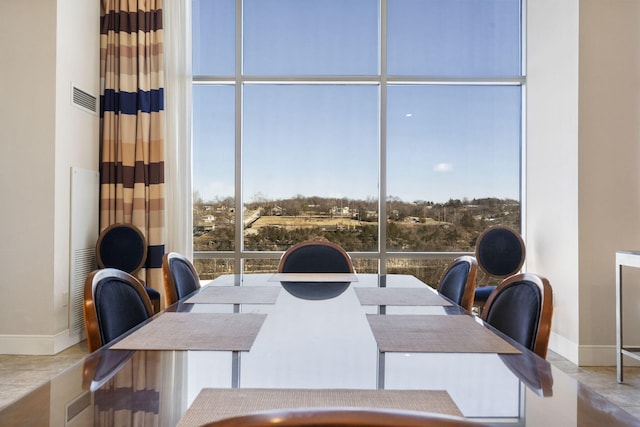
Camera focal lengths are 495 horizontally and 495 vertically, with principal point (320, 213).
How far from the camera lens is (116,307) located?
155 centimetres

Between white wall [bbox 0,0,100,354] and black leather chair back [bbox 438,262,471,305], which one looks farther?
white wall [bbox 0,0,100,354]

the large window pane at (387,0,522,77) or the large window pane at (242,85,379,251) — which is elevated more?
the large window pane at (387,0,522,77)

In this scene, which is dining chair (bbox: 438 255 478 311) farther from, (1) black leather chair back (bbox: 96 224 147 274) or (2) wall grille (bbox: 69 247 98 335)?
(2) wall grille (bbox: 69 247 98 335)

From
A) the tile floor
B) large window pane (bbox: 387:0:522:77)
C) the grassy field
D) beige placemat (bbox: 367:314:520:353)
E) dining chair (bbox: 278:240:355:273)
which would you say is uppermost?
large window pane (bbox: 387:0:522:77)

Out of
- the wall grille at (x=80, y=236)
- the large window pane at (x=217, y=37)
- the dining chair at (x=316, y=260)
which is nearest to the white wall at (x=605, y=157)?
the dining chair at (x=316, y=260)

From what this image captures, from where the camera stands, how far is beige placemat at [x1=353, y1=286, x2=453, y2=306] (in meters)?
1.86

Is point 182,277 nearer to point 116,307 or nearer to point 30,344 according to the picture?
point 116,307

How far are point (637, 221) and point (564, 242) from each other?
0.50 meters

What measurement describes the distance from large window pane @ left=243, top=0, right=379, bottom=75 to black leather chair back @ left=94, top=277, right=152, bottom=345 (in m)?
3.29

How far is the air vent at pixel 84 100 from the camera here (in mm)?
3943

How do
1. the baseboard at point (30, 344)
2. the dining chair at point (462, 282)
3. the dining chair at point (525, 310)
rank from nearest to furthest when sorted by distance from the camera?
the dining chair at point (525, 310) < the dining chair at point (462, 282) < the baseboard at point (30, 344)

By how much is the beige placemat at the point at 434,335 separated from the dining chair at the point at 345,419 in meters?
0.79

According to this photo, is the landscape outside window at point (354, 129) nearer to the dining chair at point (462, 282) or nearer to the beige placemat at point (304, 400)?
the dining chair at point (462, 282)

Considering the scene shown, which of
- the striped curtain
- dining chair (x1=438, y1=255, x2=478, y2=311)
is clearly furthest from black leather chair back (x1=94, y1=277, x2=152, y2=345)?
the striped curtain
